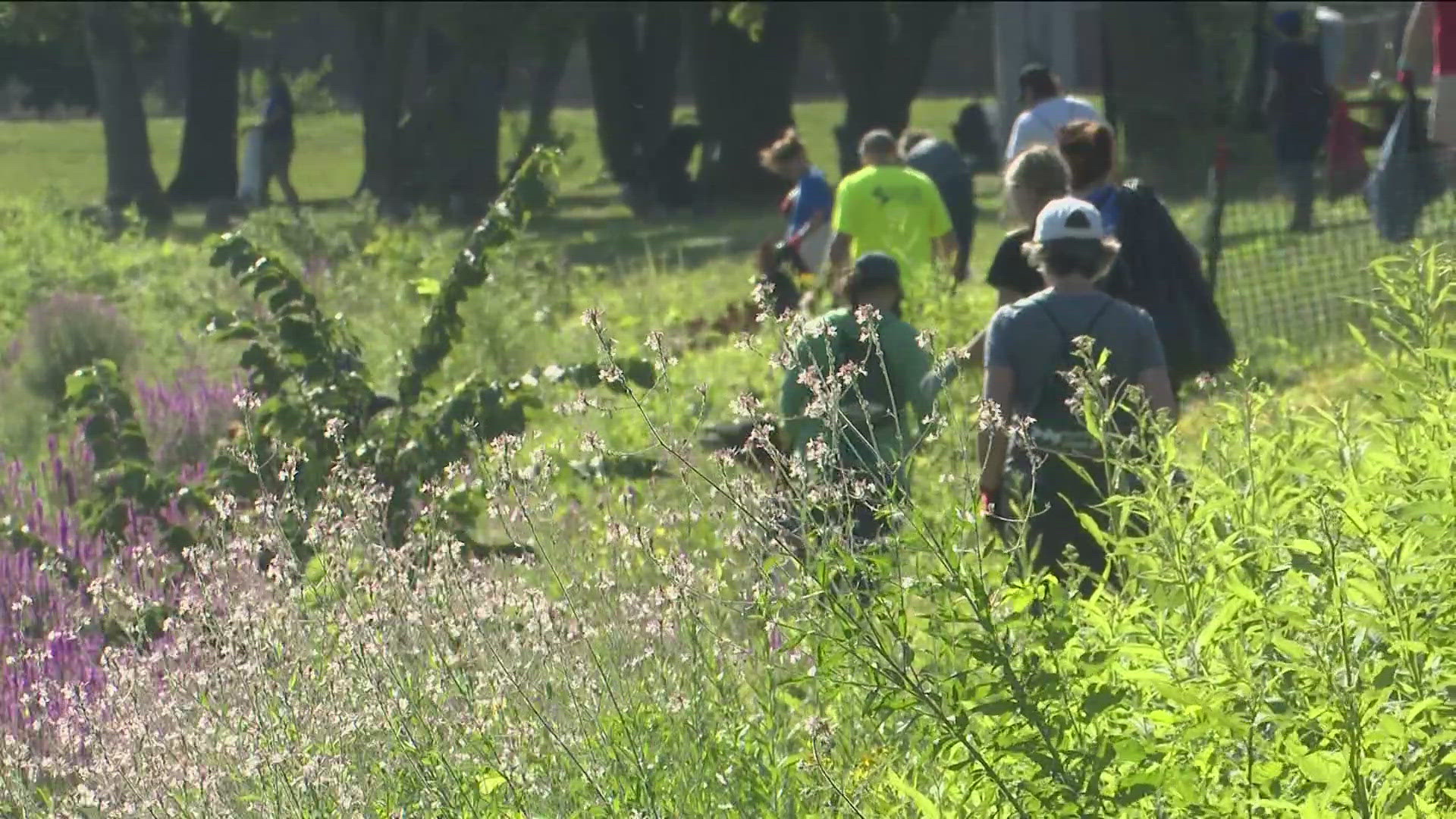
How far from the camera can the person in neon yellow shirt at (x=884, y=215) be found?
11.9 meters

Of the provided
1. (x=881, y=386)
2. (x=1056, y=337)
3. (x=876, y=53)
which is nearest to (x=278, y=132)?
(x=876, y=53)

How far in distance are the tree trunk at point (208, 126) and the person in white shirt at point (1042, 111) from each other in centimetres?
3330

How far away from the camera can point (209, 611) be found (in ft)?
16.0

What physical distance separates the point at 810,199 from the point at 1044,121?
2158 mm

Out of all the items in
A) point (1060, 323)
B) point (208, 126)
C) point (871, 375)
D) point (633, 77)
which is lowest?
point (208, 126)

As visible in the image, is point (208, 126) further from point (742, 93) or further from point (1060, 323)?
point (1060, 323)

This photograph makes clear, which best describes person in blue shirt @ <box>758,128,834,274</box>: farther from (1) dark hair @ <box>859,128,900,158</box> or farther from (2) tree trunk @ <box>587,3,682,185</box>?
(2) tree trunk @ <box>587,3,682,185</box>

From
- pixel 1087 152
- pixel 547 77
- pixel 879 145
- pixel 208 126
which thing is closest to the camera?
pixel 1087 152

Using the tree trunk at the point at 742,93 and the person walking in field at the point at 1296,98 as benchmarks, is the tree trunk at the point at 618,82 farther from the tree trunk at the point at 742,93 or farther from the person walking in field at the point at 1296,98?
the person walking in field at the point at 1296,98

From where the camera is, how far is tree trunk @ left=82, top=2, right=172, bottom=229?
1540 inches

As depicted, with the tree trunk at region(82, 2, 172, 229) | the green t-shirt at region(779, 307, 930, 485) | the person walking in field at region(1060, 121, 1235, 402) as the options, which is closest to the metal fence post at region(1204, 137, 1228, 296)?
the person walking in field at region(1060, 121, 1235, 402)

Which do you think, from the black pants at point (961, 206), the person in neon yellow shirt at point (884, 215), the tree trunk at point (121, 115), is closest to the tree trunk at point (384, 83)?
the tree trunk at point (121, 115)

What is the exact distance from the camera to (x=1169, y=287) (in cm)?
776

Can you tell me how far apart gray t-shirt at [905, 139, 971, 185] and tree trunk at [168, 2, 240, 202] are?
1250 inches
